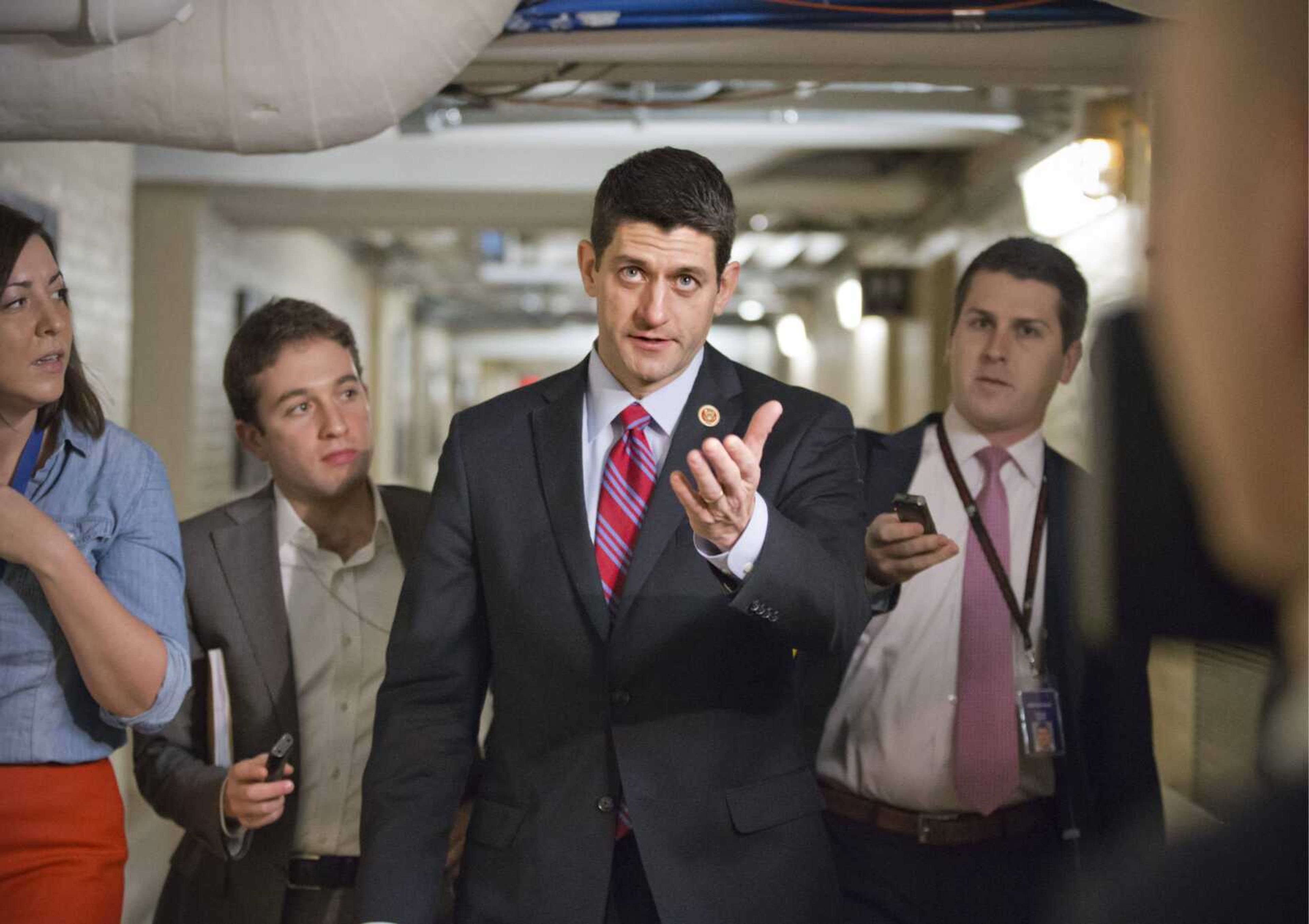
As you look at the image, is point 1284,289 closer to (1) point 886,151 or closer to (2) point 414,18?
(2) point 414,18

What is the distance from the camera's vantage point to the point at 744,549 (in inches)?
60.8

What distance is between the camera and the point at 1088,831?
88.9 inches

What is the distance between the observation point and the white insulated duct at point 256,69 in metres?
2.20

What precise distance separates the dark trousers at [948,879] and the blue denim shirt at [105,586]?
122cm

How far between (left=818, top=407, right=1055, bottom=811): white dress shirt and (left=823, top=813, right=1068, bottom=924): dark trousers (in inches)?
3.1

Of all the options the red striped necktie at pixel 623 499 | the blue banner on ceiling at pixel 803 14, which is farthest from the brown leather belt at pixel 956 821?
the blue banner on ceiling at pixel 803 14

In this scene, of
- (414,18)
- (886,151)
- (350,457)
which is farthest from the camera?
(886,151)

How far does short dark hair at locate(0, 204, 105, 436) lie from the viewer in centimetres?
194

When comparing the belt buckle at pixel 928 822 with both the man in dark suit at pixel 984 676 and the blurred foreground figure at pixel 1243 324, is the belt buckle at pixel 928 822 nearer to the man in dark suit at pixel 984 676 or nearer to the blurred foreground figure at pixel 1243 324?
the man in dark suit at pixel 984 676

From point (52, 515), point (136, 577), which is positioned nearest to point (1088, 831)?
point (136, 577)

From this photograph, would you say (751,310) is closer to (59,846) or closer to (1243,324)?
(59,846)

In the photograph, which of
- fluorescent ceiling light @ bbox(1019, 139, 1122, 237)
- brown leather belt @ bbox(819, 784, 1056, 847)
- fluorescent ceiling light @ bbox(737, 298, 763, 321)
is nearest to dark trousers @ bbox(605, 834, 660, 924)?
brown leather belt @ bbox(819, 784, 1056, 847)

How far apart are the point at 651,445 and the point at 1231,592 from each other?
1.12 metres

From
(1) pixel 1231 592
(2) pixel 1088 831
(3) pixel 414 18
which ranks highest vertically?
(3) pixel 414 18
